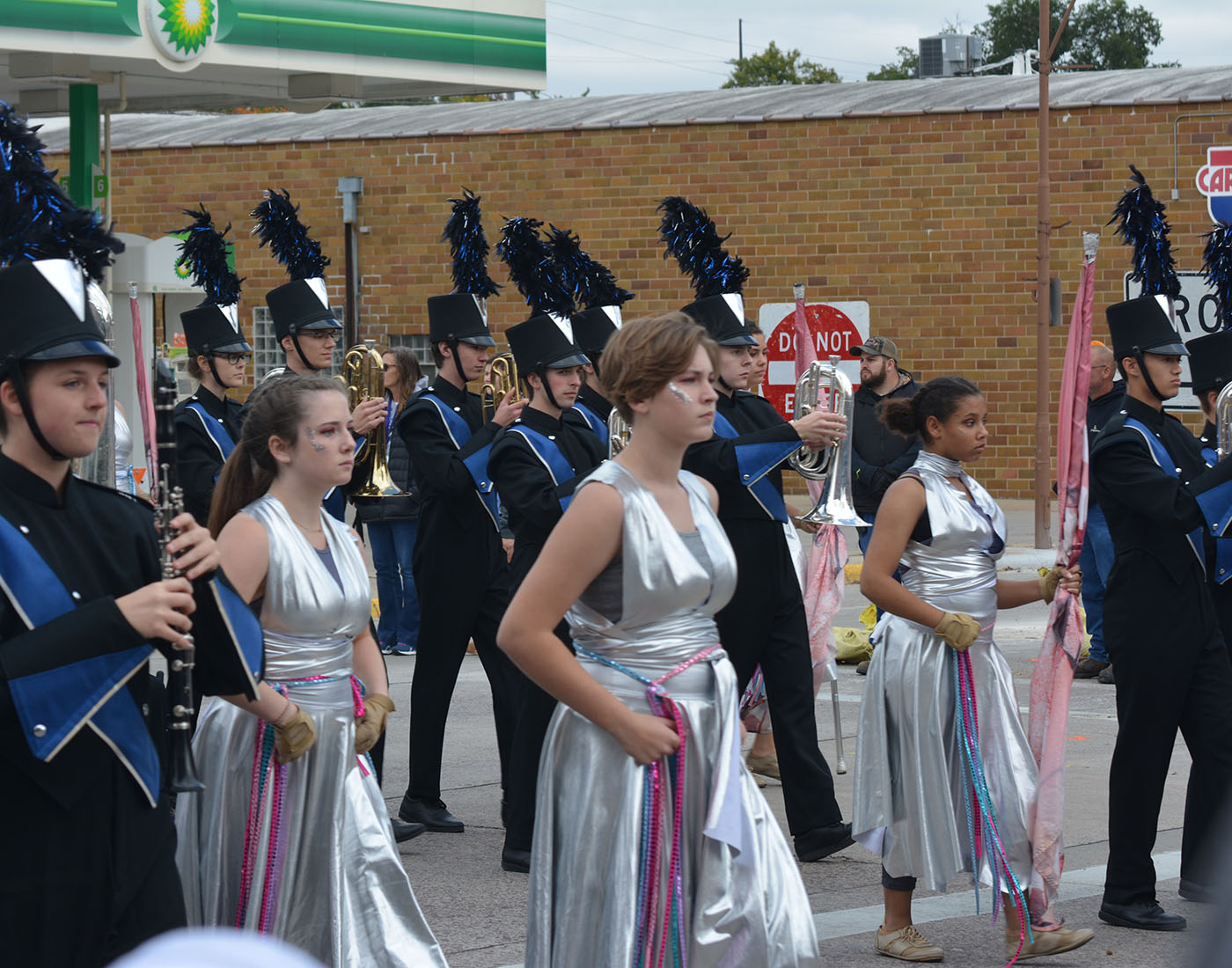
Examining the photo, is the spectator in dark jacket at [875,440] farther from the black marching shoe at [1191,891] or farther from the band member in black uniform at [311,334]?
the black marching shoe at [1191,891]

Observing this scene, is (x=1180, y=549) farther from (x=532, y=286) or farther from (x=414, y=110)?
(x=414, y=110)

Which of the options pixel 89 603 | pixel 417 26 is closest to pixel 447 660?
pixel 89 603

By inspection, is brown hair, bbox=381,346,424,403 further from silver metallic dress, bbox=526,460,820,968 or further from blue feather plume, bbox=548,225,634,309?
silver metallic dress, bbox=526,460,820,968

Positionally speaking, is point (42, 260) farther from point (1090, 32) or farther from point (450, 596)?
point (1090, 32)

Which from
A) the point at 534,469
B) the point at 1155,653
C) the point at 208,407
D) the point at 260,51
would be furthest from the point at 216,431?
the point at 260,51

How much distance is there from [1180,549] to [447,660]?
301cm

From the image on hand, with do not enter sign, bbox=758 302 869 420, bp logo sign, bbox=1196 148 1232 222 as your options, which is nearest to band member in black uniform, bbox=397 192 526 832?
bp logo sign, bbox=1196 148 1232 222

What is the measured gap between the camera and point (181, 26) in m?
14.9

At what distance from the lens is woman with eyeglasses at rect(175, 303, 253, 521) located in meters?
7.50

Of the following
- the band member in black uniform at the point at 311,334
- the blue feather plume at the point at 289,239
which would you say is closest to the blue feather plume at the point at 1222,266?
the band member in black uniform at the point at 311,334

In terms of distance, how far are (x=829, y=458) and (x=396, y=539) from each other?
554 cm

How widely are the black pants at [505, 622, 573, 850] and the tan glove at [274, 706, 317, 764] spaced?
7.54 feet

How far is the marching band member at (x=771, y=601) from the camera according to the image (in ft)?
21.9

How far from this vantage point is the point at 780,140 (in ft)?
66.7
